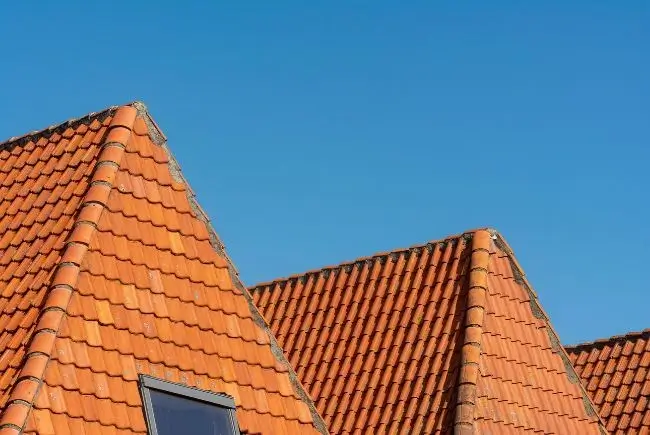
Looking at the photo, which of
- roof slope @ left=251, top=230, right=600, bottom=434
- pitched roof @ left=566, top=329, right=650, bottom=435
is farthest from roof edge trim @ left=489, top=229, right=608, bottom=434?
pitched roof @ left=566, top=329, right=650, bottom=435

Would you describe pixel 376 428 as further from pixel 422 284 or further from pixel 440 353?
pixel 422 284

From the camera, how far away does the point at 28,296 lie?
34.6ft

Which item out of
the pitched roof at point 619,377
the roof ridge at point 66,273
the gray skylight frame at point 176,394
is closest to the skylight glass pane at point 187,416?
the gray skylight frame at point 176,394

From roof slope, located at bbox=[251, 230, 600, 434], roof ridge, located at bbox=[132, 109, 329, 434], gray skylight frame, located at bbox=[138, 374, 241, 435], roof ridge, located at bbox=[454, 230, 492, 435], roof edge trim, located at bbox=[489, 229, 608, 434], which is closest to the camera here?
gray skylight frame, located at bbox=[138, 374, 241, 435]

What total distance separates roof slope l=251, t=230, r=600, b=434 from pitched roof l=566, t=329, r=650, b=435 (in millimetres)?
1907

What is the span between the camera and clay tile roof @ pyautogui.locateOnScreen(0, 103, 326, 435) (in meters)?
9.85

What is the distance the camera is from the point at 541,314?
15789mm

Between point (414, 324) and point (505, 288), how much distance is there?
120 centimetres

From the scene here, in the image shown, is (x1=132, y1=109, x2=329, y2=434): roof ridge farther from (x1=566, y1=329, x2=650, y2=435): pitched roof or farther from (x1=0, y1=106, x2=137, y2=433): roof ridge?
(x1=566, y1=329, x2=650, y2=435): pitched roof

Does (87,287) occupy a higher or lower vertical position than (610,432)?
lower

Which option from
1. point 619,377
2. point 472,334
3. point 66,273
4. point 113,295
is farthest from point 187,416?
point 619,377

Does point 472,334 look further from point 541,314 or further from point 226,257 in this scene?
point 226,257

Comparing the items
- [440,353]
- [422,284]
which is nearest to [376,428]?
[440,353]

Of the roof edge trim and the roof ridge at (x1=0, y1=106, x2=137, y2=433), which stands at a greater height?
the roof edge trim
